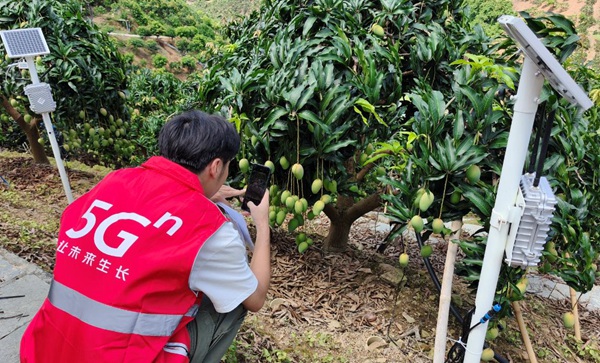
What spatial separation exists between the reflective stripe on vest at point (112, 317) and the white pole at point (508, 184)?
1.00 metres

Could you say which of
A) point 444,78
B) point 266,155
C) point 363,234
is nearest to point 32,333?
point 266,155

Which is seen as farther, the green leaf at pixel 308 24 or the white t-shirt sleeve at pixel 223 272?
the green leaf at pixel 308 24

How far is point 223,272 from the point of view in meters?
1.27

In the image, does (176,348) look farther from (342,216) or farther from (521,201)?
(342,216)

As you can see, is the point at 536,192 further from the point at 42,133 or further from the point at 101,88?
the point at 42,133

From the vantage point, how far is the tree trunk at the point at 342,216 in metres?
2.88

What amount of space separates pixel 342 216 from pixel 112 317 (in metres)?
2.04

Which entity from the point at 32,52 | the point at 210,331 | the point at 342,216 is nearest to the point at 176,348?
the point at 210,331

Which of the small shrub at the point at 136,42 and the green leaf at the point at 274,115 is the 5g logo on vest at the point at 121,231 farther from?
the small shrub at the point at 136,42

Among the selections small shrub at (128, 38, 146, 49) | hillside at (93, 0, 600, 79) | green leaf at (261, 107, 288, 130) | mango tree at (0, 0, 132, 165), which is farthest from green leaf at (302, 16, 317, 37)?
small shrub at (128, 38, 146, 49)

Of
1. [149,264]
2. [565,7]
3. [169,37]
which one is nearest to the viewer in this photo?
[149,264]

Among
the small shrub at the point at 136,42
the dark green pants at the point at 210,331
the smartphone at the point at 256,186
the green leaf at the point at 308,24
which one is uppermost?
the green leaf at the point at 308,24

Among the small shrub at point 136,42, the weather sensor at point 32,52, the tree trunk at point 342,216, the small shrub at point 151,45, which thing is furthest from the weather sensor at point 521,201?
the small shrub at point 151,45

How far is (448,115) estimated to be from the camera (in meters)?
1.78
